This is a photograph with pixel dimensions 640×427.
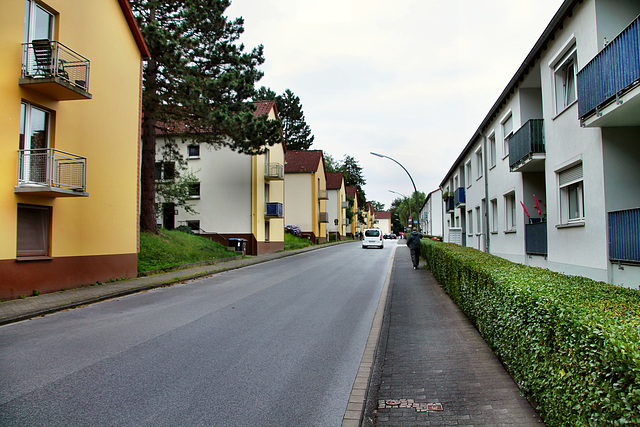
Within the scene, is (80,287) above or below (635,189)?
below

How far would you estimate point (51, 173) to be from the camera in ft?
37.0

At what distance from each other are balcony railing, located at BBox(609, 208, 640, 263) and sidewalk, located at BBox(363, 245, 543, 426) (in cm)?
307

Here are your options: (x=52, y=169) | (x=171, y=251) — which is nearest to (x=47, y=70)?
(x=52, y=169)

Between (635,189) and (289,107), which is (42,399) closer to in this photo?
(635,189)

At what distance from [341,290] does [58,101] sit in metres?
9.28

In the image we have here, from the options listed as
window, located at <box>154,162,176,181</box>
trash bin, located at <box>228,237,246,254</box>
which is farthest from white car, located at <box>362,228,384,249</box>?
window, located at <box>154,162,176,181</box>

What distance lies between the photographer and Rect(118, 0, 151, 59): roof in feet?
49.7

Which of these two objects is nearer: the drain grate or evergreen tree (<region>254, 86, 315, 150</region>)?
the drain grate

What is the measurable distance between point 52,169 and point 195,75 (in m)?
8.88

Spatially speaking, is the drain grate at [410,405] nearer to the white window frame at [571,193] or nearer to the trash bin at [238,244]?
the white window frame at [571,193]

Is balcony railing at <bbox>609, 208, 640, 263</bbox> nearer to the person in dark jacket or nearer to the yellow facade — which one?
the person in dark jacket

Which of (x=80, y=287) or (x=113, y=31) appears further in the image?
(x=113, y=31)

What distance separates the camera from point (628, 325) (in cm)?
276

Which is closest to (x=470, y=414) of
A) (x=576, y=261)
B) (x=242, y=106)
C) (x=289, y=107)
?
(x=576, y=261)
